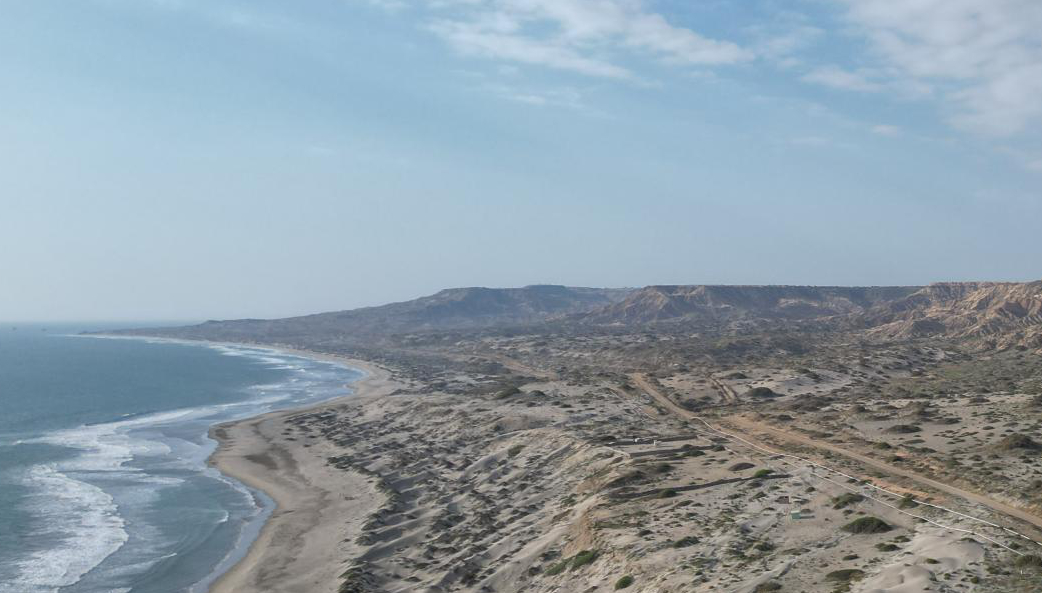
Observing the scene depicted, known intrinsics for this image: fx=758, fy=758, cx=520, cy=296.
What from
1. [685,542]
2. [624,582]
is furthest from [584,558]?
[685,542]

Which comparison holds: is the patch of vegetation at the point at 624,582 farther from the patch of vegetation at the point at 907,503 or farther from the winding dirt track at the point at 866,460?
the winding dirt track at the point at 866,460

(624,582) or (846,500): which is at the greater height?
(846,500)

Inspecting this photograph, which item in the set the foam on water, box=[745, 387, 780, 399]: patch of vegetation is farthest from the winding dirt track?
the foam on water

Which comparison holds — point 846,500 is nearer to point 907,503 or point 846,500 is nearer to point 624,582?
point 907,503

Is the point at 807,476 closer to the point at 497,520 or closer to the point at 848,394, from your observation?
the point at 497,520

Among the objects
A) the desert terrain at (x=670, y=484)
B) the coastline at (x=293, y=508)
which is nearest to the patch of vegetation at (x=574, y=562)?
the desert terrain at (x=670, y=484)
